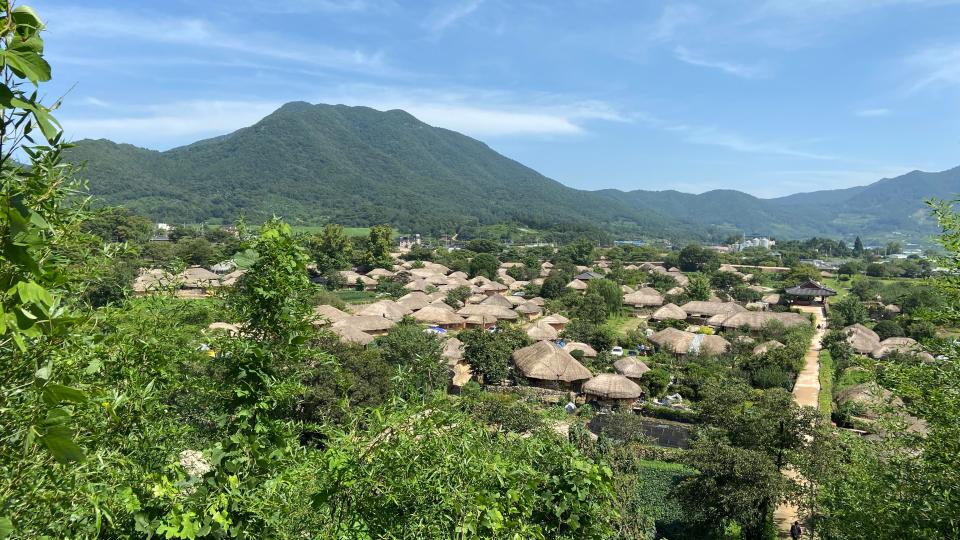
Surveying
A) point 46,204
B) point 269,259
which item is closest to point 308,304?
point 269,259

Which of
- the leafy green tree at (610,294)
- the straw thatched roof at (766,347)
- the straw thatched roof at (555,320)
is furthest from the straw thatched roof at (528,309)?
the straw thatched roof at (766,347)

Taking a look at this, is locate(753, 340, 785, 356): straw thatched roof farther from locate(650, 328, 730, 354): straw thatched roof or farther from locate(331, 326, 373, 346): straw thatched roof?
locate(331, 326, 373, 346): straw thatched roof

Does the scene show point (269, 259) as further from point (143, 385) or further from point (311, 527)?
point (311, 527)

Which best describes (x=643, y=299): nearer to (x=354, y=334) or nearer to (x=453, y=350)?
(x=453, y=350)

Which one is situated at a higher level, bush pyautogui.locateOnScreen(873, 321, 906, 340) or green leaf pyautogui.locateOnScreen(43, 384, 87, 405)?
green leaf pyautogui.locateOnScreen(43, 384, 87, 405)

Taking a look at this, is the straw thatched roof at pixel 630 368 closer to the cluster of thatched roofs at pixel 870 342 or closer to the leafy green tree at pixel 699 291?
the cluster of thatched roofs at pixel 870 342

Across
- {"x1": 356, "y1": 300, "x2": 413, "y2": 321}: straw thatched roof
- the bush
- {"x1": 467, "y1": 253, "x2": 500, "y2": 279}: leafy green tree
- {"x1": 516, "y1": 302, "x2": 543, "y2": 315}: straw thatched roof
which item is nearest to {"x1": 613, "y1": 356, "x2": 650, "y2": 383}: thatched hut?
{"x1": 356, "y1": 300, "x2": 413, "y2": 321}: straw thatched roof
